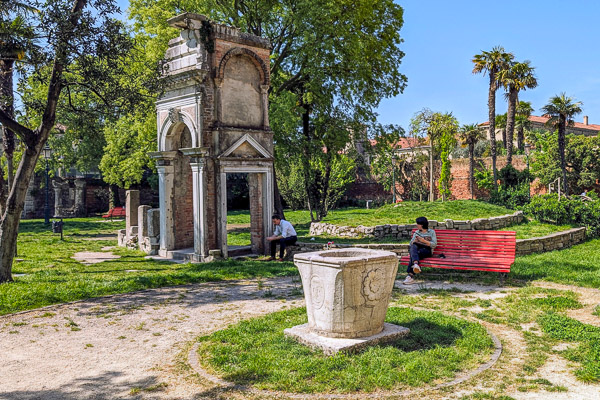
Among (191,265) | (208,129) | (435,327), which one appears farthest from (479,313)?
(208,129)

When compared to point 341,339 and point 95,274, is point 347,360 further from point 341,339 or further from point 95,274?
point 95,274

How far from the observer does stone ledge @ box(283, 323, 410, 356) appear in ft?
18.7

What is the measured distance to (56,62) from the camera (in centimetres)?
1080

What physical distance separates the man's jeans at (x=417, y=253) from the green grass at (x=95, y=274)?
270 centimetres

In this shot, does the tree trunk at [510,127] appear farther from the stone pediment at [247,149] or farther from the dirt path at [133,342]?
the dirt path at [133,342]

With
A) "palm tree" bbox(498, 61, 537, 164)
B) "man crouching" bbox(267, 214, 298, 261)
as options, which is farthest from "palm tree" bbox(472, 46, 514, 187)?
"man crouching" bbox(267, 214, 298, 261)

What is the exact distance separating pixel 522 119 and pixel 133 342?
49317mm

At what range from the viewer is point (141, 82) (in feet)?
45.9

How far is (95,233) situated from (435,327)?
69.3ft

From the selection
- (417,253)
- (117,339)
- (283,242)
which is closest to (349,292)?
(117,339)

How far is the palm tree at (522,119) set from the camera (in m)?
48.8

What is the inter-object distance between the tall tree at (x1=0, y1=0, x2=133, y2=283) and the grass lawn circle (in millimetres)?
6172

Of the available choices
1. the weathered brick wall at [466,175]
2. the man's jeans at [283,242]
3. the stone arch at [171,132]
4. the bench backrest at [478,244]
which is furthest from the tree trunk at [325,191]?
the weathered brick wall at [466,175]

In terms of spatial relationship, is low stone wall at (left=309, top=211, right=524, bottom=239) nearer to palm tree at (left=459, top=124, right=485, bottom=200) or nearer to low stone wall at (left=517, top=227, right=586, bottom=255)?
low stone wall at (left=517, top=227, right=586, bottom=255)
